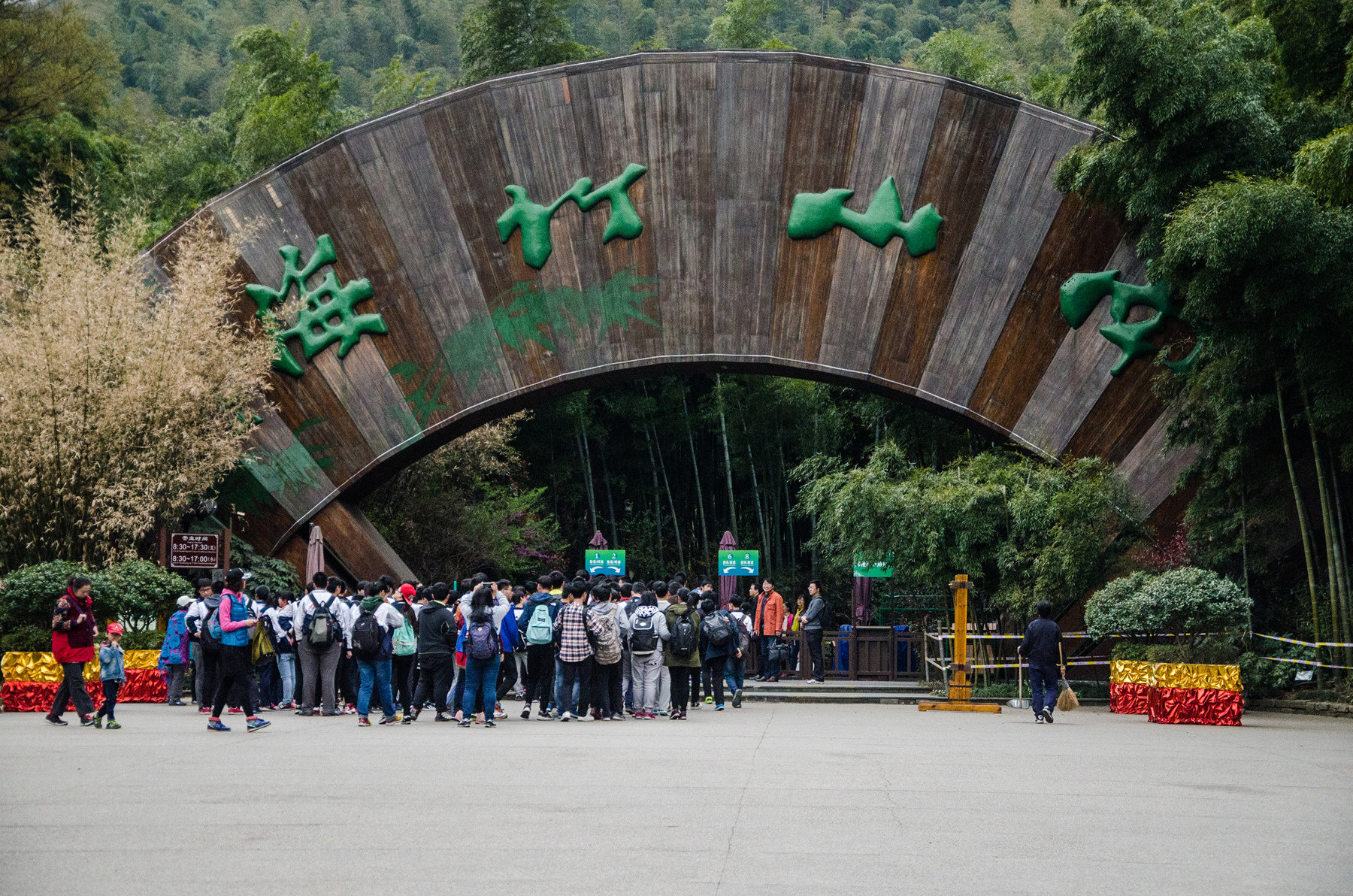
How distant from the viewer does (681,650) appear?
1375 cm

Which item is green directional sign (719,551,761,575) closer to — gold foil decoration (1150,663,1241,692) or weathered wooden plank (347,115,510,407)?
weathered wooden plank (347,115,510,407)

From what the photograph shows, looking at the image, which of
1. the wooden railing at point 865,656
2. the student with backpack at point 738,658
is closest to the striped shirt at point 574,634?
the student with backpack at point 738,658

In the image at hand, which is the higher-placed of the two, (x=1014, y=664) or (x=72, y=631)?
(x=72, y=631)

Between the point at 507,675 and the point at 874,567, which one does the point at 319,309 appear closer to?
the point at 507,675

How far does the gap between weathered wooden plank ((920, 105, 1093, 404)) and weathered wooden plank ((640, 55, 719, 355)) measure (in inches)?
139

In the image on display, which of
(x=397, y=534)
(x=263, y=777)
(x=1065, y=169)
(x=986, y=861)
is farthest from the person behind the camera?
(x=397, y=534)

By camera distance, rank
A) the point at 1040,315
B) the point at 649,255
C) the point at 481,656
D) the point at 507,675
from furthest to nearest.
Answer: the point at 649,255 < the point at 1040,315 < the point at 507,675 < the point at 481,656

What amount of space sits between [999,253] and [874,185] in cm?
206

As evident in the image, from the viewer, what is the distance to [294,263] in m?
20.1

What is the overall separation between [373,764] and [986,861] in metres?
4.75

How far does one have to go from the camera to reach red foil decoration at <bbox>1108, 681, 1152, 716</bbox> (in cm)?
1533

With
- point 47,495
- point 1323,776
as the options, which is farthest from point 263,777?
point 47,495

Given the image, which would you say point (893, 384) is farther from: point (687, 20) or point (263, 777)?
point (687, 20)

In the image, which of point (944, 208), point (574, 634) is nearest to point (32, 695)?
point (574, 634)
